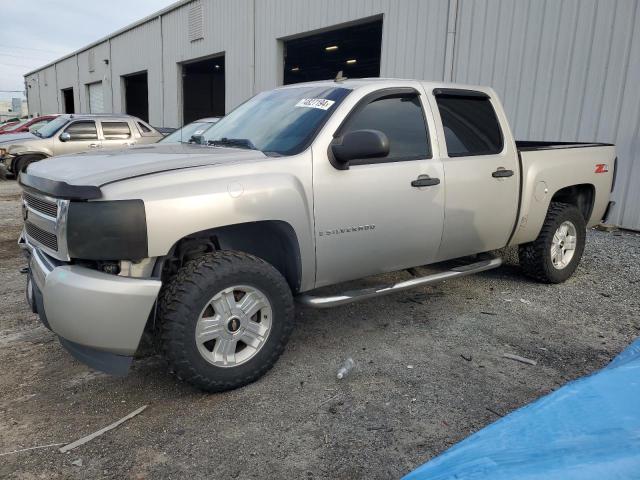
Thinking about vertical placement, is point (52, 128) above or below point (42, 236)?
above

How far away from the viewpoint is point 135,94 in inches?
1117

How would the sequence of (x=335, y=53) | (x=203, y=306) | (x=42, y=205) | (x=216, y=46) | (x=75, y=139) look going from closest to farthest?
1. (x=203, y=306)
2. (x=42, y=205)
3. (x=75, y=139)
4. (x=216, y=46)
5. (x=335, y=53)

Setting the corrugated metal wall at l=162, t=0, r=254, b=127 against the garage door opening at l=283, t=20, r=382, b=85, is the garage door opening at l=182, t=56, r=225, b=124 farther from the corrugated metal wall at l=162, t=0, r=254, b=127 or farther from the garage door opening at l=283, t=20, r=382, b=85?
the corrugated metal wall at l=162, t=0, r=254, b=127

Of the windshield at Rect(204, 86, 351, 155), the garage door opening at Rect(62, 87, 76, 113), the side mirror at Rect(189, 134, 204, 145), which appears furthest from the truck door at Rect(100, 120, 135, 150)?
the garage door opening at Rect(62, 87, 76, 113)

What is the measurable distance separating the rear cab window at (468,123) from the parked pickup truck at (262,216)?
1cm

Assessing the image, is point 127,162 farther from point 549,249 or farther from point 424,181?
point 549,249

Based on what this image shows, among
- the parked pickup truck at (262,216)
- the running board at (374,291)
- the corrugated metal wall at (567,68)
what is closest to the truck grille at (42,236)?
the parked pickup truck at (262,216)

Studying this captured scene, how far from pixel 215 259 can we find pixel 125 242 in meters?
0.52

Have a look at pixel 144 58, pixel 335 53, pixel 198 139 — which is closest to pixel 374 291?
pixel 198 139

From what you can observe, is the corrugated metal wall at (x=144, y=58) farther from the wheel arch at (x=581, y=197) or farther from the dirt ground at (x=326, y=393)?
the wheel arch at (x=581, y=197)

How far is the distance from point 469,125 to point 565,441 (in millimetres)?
3364

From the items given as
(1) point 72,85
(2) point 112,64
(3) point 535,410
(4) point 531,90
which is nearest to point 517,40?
(4) point 531,90

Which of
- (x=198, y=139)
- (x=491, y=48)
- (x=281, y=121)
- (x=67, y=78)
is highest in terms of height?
(x=67, y=78)

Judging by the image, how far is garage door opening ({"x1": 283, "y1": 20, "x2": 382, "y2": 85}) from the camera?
51.7ft
